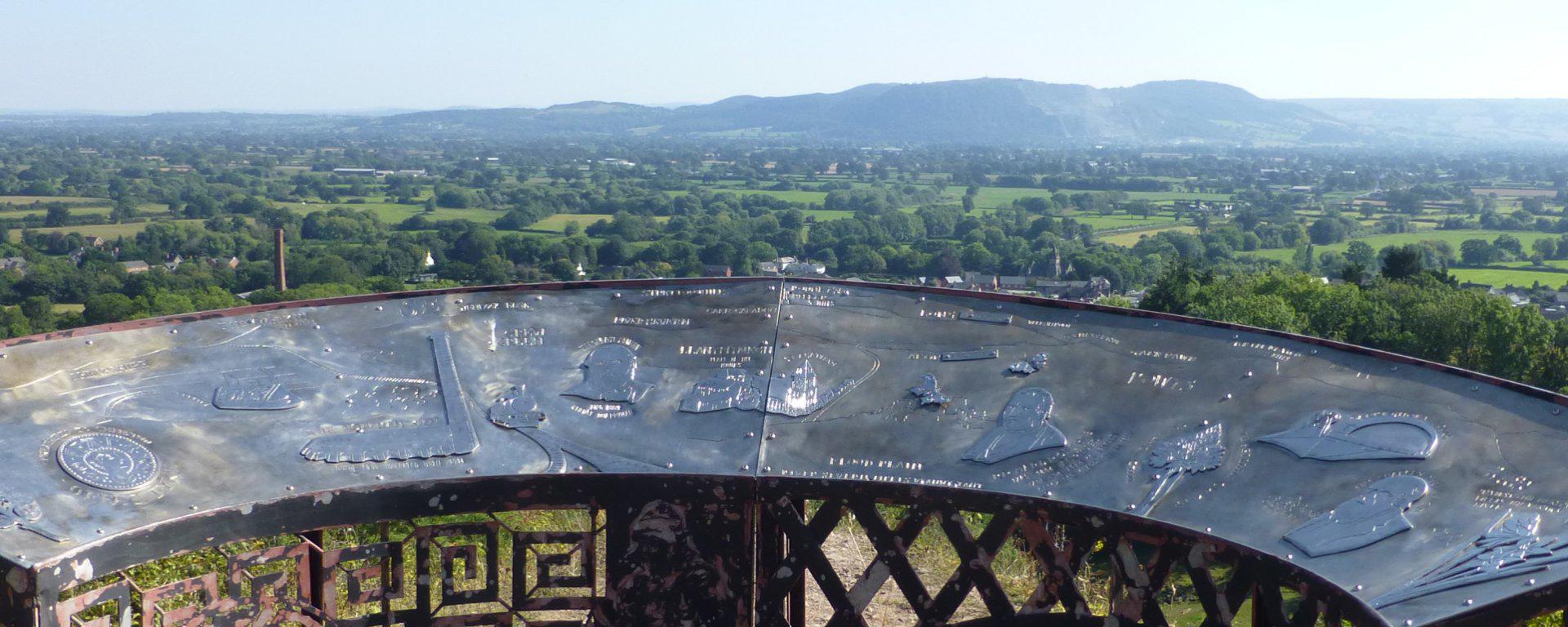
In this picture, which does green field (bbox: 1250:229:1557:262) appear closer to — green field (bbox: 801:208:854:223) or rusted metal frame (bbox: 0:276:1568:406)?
green field (bbox: 801:208:854:223)

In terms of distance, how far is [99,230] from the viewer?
67.2 m

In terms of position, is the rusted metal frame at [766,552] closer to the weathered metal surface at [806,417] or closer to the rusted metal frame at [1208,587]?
the weathered metal surface at [806,417]

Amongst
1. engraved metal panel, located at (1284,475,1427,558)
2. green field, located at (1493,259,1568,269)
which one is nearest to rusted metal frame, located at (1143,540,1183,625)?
engraved metal panel, located at (1284,475,1427,558)

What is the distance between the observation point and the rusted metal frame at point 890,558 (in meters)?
6.96

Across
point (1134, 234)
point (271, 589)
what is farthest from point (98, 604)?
point (1134, 234)

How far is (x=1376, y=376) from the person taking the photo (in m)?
6.71

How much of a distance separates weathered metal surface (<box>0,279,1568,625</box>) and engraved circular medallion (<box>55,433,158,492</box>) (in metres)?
0.01

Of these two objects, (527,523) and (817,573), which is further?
(527,523)

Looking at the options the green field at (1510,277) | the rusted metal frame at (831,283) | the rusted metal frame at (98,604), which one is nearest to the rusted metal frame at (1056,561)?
the rusted metal frame at (831,283)

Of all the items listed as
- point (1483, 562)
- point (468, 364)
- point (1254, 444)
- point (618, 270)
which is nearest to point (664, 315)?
point (468, 364)

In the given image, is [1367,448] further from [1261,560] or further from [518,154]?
[518,154]

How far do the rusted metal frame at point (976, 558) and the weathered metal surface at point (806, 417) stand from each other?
0.05 meters

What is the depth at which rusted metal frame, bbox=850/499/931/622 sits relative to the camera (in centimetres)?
696

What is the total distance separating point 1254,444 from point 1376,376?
2.80 feet
